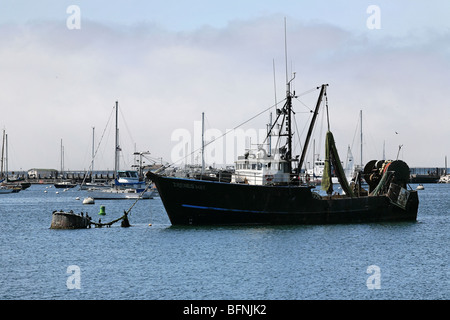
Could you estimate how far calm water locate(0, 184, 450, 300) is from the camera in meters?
29.7

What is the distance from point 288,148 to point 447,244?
13663mm

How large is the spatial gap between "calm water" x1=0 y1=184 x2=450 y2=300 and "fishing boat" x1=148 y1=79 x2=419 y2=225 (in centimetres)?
130

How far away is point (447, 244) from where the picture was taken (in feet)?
150

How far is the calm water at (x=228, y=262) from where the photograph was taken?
29.7 metres

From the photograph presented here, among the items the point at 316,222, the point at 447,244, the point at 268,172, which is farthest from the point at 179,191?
the point at 447,244

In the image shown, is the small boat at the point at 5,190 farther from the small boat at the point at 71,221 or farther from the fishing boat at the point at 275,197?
the fishing boat at the point at 275,197

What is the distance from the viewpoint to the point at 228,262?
36594mm

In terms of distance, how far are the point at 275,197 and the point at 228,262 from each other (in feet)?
48.6
